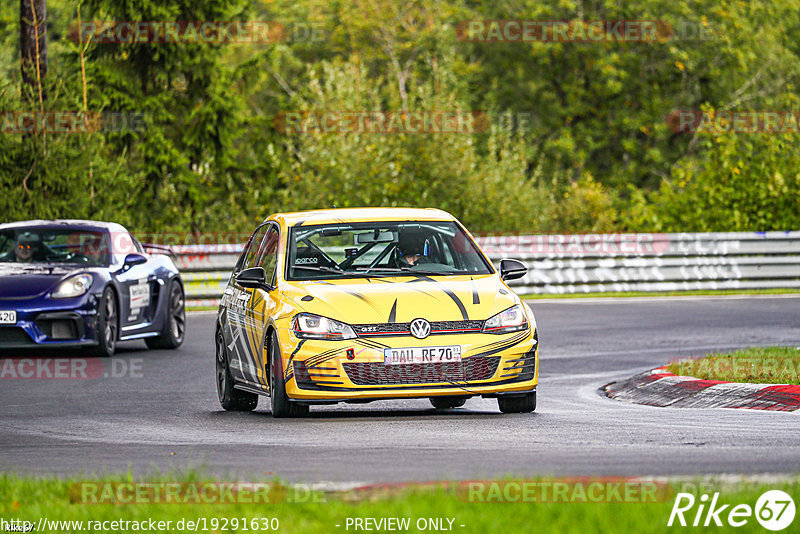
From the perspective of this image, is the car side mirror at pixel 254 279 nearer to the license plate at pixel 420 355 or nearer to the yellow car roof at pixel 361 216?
the yellow car roof at pixel 361 216

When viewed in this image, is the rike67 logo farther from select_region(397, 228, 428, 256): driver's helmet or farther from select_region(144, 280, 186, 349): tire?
Answer: select_region(144, 280, 186, 349): tire

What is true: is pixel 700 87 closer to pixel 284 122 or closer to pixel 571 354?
pixel 284 122

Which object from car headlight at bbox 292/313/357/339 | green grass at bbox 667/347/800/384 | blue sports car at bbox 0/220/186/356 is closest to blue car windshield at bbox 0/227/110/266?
blue sports car at bbox 0/220/186/356

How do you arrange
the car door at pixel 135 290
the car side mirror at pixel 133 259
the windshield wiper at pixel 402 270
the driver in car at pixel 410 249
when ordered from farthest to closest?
the car side mirror at pixel 133 259
the car door at pixel 135 290
the driver in car at pixel 410 249
the windshield wiper at pixel 402 270

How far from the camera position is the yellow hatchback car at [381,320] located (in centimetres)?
1117

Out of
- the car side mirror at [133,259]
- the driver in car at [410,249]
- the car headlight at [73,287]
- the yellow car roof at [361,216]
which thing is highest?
the yellow car roof at [361,216]

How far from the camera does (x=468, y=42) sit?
63.6 meters

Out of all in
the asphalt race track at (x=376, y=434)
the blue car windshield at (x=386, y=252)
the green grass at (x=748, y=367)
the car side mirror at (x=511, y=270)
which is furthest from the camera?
the green grass at (x=748, y=367)

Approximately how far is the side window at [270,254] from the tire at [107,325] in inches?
192

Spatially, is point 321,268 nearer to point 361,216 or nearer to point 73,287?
Result: point 361,216

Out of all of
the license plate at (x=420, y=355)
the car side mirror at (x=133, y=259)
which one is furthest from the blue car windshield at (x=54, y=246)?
the license plate at (x=420, y=355)

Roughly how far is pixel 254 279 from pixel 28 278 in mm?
6051

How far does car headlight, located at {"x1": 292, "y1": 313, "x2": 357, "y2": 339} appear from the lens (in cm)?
1122

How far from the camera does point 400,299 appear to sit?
447 inches
